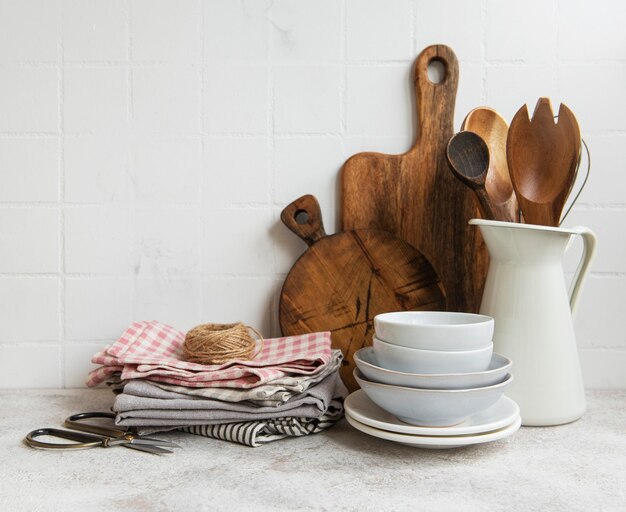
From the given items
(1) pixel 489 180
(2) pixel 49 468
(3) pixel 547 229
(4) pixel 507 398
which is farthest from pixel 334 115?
(2) pixel 49 468

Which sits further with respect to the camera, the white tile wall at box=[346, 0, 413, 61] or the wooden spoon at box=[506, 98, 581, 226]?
the white tile wall at box=[346, 0, 413, 61]

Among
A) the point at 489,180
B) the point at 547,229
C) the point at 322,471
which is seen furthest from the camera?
the point at 489,180

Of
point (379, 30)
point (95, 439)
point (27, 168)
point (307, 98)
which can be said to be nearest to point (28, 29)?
point (27, 168)

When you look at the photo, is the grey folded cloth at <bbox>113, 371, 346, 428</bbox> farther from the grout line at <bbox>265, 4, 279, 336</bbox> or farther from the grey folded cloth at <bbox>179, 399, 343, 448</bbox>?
the grout line at <bbox>265, 4, 279, 336</bbox>

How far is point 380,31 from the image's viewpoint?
3.30 feet

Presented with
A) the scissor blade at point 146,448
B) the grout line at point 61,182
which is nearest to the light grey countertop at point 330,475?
the scissor blade at point 146,448

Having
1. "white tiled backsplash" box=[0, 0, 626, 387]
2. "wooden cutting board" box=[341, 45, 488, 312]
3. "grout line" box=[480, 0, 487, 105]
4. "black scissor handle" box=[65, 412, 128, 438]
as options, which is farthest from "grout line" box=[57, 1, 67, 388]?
"grout line" box=[480, 0, 487, 105]

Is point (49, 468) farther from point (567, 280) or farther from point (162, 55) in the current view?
point (567, 280)

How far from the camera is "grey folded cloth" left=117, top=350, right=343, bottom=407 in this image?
741mm

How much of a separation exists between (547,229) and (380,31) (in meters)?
0.45

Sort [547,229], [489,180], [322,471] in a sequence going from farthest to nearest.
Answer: [489,180] < [547,229] < [322,471]

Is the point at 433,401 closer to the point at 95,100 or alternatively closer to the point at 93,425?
the point at 93,425

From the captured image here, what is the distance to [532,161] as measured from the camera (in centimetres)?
87

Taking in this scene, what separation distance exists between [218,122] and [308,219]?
8.8 inches
